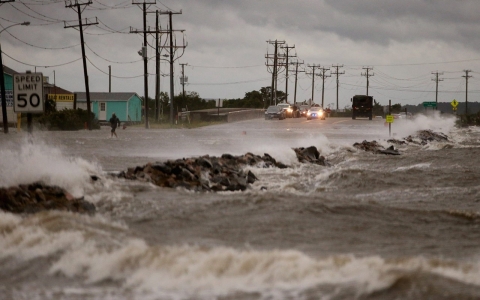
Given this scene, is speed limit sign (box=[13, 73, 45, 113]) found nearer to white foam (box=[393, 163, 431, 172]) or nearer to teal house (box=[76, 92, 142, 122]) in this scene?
white foam (box=[393, 163, 431, 172])

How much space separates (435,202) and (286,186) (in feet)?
14.6

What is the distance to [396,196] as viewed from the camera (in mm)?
18656

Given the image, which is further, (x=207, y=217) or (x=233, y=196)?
(x=233, y=196)

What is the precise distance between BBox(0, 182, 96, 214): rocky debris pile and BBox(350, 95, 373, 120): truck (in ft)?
304

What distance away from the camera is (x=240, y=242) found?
444 inches

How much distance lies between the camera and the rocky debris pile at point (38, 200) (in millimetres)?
13562

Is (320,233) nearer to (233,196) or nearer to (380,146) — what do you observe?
(233,196)

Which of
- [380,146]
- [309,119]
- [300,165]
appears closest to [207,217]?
[300,165]

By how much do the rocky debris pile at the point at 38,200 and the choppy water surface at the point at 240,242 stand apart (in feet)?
1.77

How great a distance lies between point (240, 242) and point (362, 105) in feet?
320

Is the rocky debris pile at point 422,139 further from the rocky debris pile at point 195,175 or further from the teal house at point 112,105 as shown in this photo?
the teal house at point 112,105

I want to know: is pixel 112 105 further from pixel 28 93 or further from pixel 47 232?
pixel 47 232

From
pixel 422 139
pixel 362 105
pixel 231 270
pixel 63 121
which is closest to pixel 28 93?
pixel 231 270

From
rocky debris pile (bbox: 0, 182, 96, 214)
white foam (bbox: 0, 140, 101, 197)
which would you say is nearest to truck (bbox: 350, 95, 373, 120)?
white foam (bbox: 0, 140, 101, 197)
